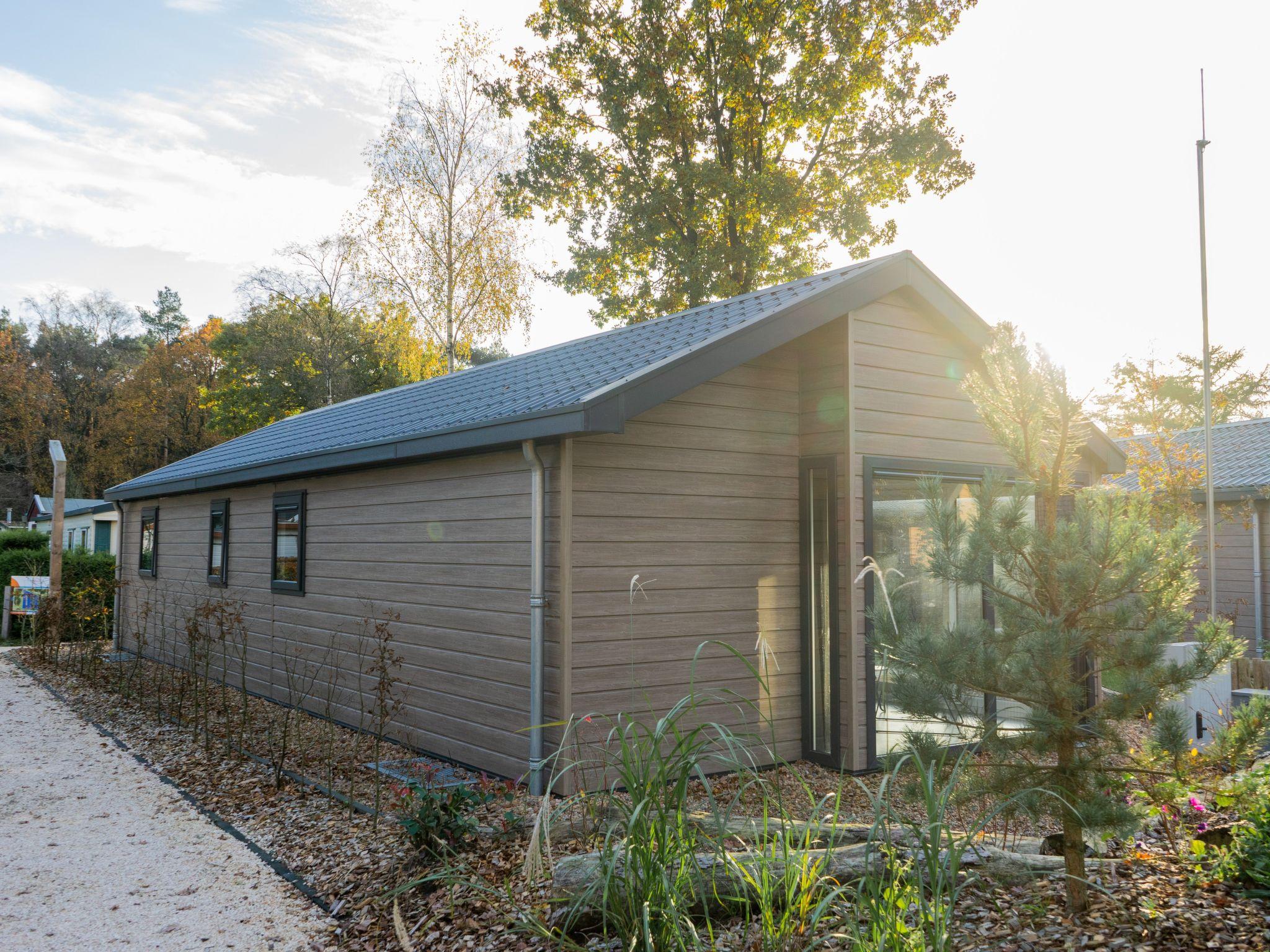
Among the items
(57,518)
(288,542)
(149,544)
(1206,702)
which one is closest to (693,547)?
(1206,702)

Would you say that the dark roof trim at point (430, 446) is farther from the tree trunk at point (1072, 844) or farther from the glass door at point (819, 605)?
the tree trunk at point (1072, 844)

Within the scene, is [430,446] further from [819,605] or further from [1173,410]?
[1173,410]

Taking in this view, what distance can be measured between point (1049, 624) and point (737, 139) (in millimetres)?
15949

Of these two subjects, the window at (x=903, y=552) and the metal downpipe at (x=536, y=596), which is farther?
the window at (x=903, y=552)

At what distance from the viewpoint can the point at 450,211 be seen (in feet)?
63.1

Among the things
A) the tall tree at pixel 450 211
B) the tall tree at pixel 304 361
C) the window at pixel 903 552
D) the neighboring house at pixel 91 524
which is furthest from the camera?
the neighboring house at pixel 91 524

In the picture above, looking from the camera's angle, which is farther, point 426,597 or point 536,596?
point 426,597

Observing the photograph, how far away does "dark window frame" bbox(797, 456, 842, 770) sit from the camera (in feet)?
19.6

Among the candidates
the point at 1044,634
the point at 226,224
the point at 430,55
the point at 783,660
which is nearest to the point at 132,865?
the point at 783,660

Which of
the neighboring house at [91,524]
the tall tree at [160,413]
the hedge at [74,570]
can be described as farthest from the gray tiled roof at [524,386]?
the tall tree at [160,413]

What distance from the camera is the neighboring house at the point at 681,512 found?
17.6 feet

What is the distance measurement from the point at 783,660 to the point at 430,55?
17.1m

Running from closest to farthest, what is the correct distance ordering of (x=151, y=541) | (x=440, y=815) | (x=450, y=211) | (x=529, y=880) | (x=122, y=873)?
(x=529, y=880) → (x=440, y=815) → (x=122, y=873) → (x=151, y=541) → (x=450, y=211)

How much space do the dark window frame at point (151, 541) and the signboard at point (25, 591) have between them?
8.45 ft
